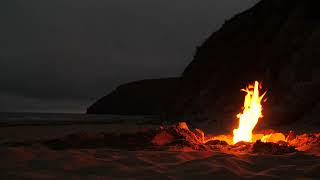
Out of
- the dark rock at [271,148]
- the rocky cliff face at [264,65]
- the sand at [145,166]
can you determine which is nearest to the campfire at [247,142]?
the dark rock at [271,148]

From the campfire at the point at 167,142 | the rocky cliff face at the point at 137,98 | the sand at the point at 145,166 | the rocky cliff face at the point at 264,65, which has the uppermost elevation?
the rocky cliff face at the point at 137,98

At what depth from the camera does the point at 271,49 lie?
927 inches

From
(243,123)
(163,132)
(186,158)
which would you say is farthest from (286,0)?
(186,158)

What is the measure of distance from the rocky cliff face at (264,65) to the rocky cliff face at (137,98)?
2182 inches

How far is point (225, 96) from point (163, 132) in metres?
18.0

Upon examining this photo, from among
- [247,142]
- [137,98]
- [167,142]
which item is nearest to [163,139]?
[167,142]

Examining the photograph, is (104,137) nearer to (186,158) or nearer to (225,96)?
(186,158)

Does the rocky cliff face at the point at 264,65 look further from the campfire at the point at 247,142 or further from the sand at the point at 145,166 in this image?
the sand at the point at 145,166

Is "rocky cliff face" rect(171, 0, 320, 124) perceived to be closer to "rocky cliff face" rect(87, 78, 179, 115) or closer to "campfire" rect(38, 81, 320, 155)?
"campfire" rect(38, 81, 320, 155)

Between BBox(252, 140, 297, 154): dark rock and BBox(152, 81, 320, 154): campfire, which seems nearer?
BBox(252, 140, 297, 154): dark rock

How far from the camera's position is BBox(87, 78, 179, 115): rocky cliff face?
93312 mm

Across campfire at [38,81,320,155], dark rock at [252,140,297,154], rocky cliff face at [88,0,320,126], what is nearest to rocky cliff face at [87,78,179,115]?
rocky cliff face at [88,0,320,126]

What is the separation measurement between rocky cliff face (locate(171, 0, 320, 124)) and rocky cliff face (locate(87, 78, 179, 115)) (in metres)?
55.4

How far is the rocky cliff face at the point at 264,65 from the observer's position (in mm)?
16933
